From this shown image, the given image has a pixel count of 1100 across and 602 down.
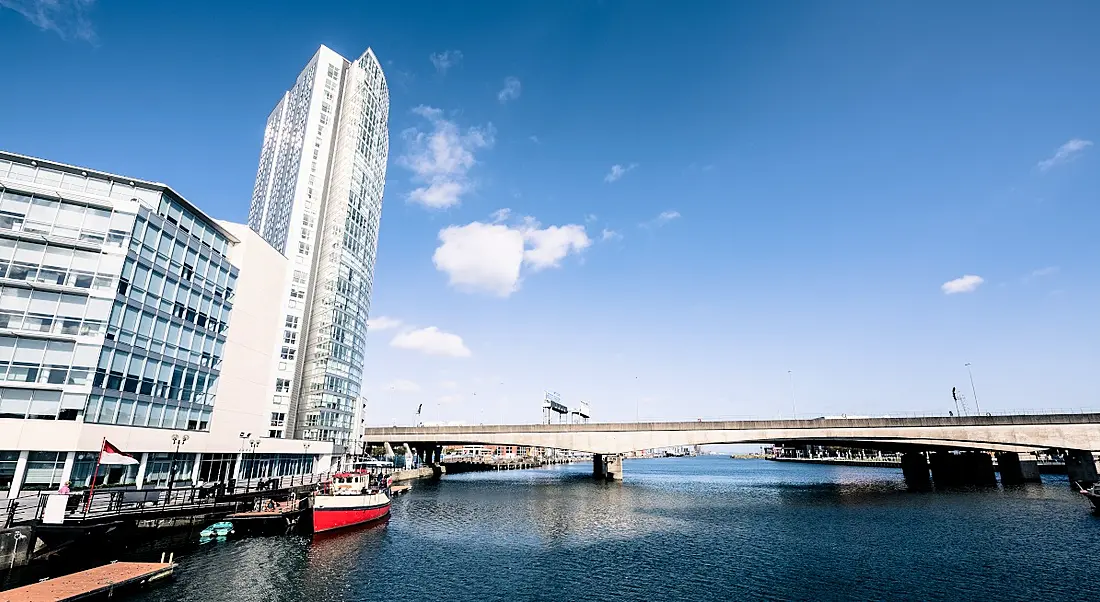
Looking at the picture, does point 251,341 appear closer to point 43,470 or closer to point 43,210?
point 43,210

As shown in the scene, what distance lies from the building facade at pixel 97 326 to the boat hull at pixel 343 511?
787 inches

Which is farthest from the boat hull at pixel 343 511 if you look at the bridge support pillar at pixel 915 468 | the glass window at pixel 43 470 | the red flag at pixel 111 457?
the bridge support pillar at pixel 915 468

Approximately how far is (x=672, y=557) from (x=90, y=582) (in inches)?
1386

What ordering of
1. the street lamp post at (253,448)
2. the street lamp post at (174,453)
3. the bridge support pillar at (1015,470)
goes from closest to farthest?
the street lamp post at (174,453)
the street lamp post at (253,448)
the bridge support pillar at (1015,470)

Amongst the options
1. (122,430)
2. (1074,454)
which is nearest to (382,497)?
(122,430)

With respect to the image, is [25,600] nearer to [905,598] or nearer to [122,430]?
[122,430]

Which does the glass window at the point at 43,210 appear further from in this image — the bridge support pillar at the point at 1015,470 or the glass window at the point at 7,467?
the bridge support pillar at the point at 1015,470

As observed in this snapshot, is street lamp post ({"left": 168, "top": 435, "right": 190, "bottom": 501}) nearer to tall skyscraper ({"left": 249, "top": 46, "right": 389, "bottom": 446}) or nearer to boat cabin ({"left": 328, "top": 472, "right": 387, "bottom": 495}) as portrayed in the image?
boat cabin ({"left": 328, "top": 472, "right": 387, "bottom": 495})

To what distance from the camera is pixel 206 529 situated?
42312 mm

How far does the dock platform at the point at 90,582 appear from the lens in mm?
24125

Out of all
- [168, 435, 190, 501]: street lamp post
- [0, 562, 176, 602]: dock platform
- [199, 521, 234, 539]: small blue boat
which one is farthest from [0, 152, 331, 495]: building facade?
[0, 562, 176, 602]: dock platform

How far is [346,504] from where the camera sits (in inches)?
1916

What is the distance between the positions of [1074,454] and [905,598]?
282 ft

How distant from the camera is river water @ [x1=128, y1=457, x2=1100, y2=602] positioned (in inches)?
1160
